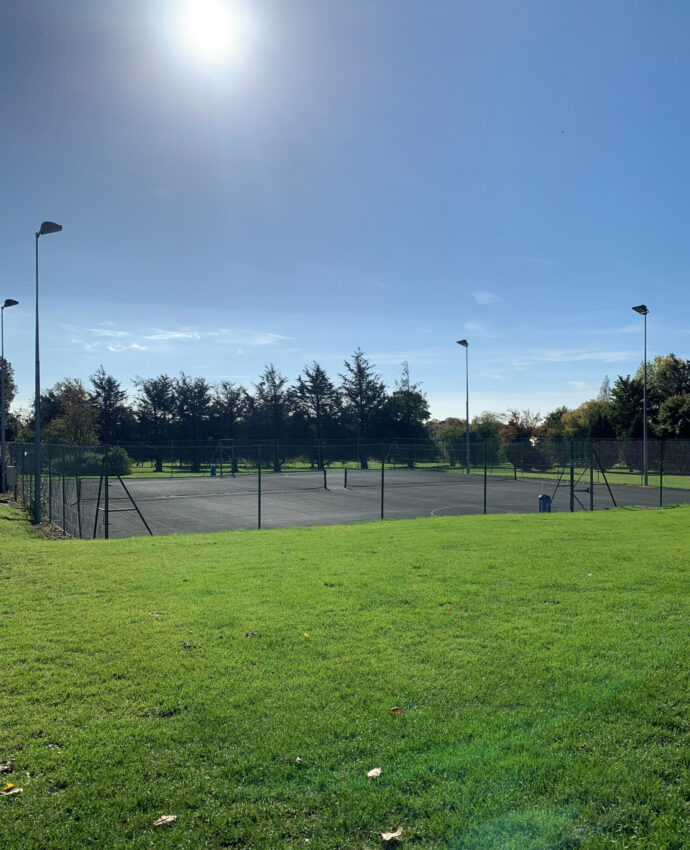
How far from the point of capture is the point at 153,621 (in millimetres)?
5902

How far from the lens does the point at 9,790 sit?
122 inches

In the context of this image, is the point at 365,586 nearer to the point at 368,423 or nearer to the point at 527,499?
the point at 527,499

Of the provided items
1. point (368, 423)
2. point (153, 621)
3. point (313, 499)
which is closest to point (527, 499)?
point (313, 499)

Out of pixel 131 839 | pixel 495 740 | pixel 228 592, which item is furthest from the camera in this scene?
pixel 228 592

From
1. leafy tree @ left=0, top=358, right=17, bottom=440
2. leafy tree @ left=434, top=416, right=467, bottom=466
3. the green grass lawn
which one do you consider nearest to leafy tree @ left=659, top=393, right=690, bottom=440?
leafy tree @ left=434, top=416, right=467, bottom=466

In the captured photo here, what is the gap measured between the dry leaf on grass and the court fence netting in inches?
396

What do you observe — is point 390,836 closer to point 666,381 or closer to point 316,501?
point 316,501

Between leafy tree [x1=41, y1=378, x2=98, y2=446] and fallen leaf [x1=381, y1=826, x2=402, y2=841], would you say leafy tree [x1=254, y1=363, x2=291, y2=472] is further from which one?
fallen leaf [x1=381, y1=826, x2=402, y2=841]

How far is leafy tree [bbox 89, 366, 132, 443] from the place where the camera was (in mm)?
60875

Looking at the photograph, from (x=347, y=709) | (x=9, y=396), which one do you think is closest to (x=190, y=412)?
(x=9, y=396)

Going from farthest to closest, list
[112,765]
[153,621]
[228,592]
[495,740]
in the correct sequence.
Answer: [228,592], [153,621], [495,740], [112,765]

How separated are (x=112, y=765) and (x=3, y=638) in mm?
2753

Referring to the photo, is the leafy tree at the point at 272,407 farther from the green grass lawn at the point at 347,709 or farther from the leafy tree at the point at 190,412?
the green grass lawn at the point at 347,709

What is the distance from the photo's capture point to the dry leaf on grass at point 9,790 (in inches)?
121
